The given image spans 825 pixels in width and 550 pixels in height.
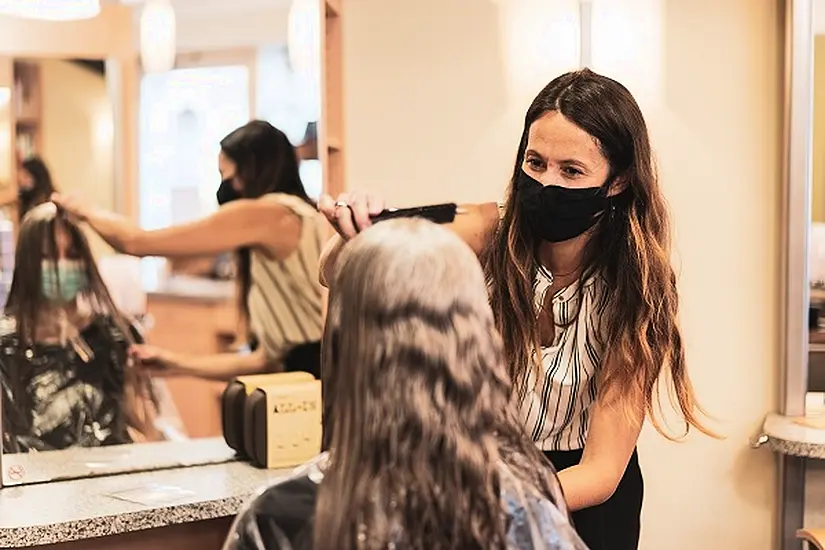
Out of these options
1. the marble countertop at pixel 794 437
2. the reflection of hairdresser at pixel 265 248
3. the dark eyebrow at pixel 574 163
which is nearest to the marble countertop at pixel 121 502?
the reflection of hairdresser at pixel 265 248

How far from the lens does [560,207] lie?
1.63 metres

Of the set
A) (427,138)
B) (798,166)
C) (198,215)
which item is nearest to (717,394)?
(798,166)

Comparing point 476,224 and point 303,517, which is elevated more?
point 476,224

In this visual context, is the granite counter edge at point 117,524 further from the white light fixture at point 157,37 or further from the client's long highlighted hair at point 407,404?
the client's long highlighted hair at point 407,404

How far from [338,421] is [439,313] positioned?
14 cm

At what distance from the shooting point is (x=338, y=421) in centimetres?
104

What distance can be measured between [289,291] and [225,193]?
0.80 ft

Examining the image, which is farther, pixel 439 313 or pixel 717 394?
pixel 717 394

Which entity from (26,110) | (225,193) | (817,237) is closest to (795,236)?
(817,237)

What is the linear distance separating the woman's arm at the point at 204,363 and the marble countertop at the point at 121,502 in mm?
192

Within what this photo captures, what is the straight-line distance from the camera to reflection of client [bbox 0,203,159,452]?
6.89 feet

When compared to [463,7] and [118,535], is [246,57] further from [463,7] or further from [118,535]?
[118,535]

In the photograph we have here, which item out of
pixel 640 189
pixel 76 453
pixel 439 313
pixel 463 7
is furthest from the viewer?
pixel 463 7

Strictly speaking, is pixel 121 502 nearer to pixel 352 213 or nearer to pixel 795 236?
pixel 352 213
